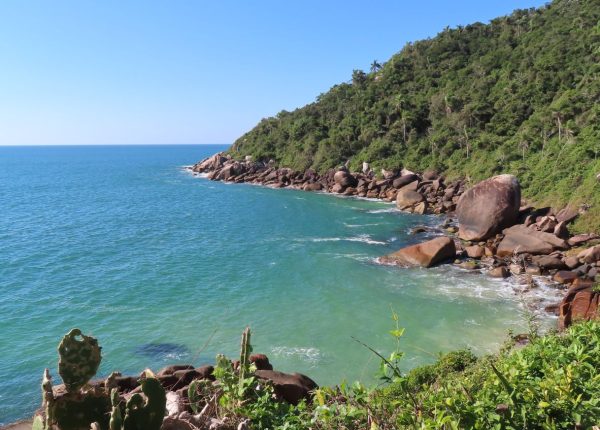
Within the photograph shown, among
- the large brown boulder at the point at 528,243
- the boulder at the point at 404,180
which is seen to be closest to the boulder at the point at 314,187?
the boulder at the point at 404,180

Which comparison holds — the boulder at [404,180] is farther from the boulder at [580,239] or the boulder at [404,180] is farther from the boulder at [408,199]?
the boulder at [580,239]

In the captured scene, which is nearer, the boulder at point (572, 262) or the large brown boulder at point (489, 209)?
the boulder at point (572, 262)

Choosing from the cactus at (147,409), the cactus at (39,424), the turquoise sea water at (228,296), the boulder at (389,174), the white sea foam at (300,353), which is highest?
the boulder at (389,174)

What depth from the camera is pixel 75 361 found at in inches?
202

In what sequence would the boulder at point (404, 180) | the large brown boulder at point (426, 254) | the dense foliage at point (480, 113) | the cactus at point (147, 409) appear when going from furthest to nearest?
1. the boulder at point (404, 180)
2. the dense foliage at point (480, 113)
3. the large brown boulder at point (426, 254)
4. the cactus at point (147, 409)

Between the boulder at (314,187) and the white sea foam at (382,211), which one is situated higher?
the boulder at (314,187)

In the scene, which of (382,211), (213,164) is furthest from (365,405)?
(213,164)

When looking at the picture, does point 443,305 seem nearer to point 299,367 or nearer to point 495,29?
point 299,367

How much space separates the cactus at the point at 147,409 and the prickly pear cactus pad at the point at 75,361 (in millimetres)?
Answer: 1001

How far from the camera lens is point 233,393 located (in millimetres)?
6102

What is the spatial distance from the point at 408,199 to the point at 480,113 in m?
19.9

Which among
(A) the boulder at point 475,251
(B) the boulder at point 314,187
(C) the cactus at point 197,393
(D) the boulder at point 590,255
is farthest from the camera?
(B) the boulder at point 314,187

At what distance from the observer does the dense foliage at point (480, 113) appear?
1553 inches

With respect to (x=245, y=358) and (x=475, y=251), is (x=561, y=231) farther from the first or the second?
(x=245, y=358)
